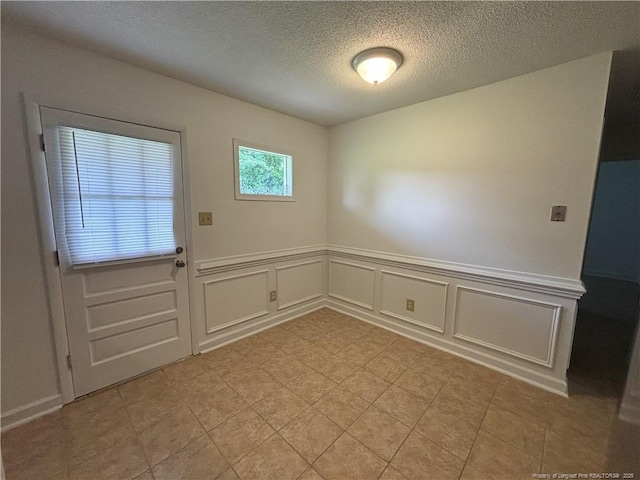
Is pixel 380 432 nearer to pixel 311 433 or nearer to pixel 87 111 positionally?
pixel 311 433

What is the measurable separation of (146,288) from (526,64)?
3.27m

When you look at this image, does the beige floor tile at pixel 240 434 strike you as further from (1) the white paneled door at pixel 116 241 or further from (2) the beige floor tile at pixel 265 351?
(1) the white paneled door at pixel 116 241

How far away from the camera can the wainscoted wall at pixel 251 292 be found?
2.45 meters

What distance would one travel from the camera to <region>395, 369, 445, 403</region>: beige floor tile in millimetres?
1934

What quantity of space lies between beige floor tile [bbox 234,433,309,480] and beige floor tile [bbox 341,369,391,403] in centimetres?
65

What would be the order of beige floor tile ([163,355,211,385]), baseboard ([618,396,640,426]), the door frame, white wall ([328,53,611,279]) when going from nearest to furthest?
baseboard ([618,396,640,426]) → the door frame → white wall ([328,53,611,279]) → beige floor tile ([163,355,211,385])

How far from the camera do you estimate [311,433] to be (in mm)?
1591

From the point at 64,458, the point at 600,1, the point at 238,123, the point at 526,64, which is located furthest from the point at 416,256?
the point at 64,458

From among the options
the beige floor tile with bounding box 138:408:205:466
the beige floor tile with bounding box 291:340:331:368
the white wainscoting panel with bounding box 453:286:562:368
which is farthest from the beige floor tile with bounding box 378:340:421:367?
the beige floor tile with bounding box 138:408:205:466

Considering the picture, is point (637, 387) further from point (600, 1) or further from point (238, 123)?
point (238, 123)

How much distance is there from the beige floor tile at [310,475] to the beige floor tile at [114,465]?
0.83 meters

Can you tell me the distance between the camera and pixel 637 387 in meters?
0.64

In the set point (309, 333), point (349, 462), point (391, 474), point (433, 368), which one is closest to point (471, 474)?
point (391, 474)

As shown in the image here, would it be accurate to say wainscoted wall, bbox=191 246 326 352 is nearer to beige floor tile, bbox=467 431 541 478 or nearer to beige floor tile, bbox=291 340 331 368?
beige floor tile, bbox=291 340 331 368
